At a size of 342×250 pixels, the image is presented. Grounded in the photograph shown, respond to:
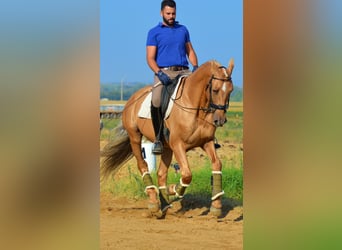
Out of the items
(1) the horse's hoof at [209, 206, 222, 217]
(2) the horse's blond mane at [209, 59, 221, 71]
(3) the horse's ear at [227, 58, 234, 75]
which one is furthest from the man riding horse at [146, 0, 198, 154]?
(1) the horse's hoof at [209, 206, 222, 217]

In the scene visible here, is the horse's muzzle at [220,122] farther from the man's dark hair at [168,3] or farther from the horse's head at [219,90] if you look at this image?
the man's dark hair at [168,3]

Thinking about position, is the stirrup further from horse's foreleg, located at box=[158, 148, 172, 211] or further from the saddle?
the saddle

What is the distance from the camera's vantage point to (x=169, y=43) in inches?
163

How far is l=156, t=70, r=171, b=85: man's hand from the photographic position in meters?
4.24

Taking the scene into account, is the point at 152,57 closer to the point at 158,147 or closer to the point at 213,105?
the point at 213,105

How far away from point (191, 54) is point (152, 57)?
0.85ft

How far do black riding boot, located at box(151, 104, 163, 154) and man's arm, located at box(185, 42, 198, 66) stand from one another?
51 centimetres
